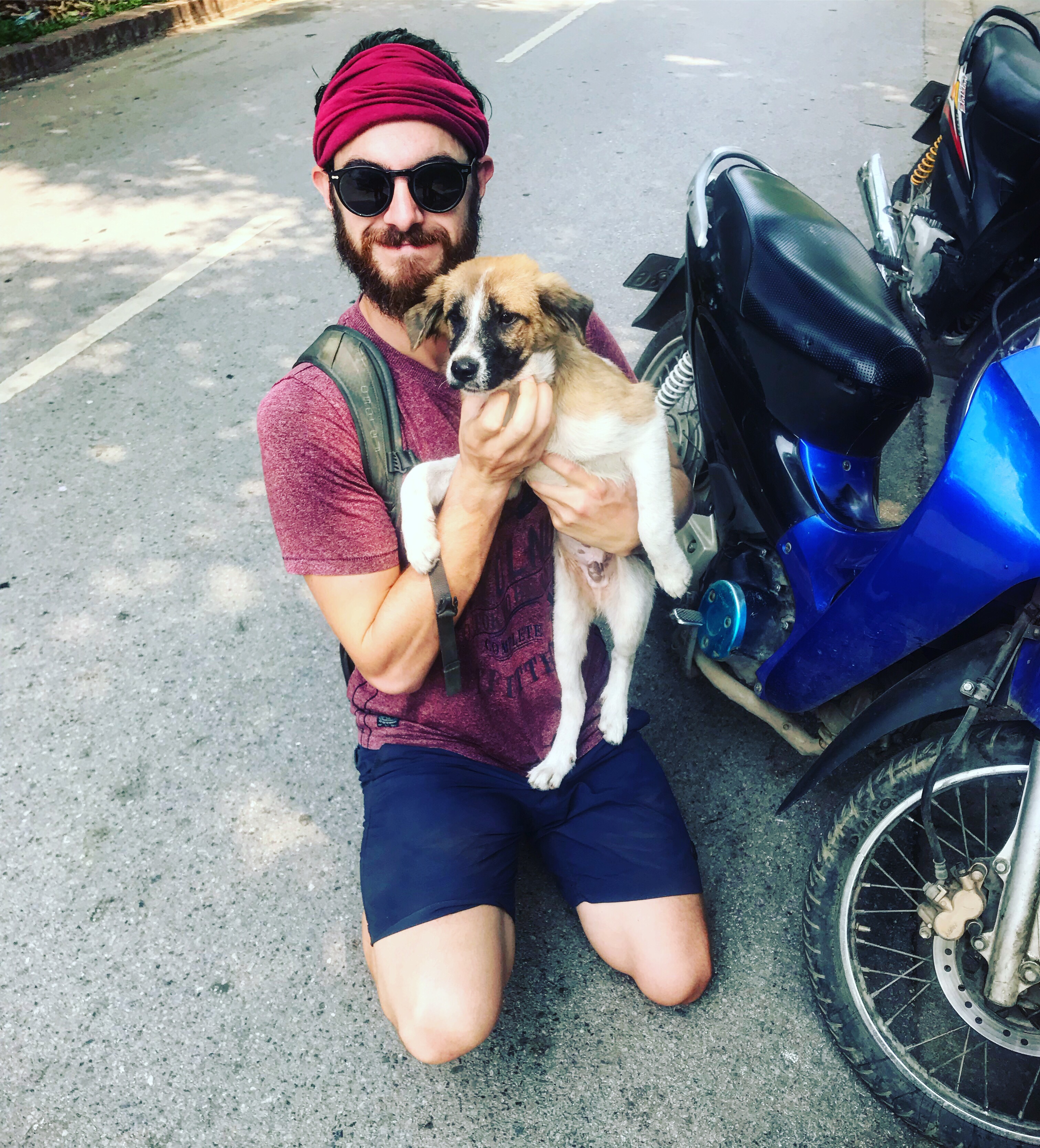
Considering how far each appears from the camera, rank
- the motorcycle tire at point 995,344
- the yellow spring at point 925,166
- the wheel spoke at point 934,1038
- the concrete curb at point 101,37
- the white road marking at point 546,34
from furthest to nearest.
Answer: the white road marking at point 546,34 → the concrete curb at point 101,37 → the yellow spring at point 925,166 → the motorcycle tire at point 995,344 → the wheel spoke at point 934,1038

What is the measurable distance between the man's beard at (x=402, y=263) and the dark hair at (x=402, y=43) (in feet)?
0.84

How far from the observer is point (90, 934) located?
2207mm

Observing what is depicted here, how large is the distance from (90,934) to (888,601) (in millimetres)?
2069

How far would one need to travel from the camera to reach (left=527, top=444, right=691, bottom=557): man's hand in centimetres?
208

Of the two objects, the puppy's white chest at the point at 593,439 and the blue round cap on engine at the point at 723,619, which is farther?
the blue round cap on engine at the point at 723,619

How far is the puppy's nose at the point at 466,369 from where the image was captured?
185 centimetres

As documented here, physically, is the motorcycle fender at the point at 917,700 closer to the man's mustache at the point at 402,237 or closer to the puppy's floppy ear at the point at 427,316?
the puppy's floppy ear at the point at 427,316

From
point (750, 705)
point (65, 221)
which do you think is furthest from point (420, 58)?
point (65, 221)

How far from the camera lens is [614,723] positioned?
2.38m

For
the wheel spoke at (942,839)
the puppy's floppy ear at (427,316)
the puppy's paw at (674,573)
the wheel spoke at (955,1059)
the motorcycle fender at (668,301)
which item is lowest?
the wheel spoke at (955,1059)

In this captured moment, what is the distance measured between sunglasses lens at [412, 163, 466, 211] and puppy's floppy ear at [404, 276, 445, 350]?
15 cm

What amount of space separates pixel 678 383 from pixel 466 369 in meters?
1.29

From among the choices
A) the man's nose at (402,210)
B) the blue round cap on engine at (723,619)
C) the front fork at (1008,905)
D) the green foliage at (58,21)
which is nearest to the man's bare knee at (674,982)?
the front fork at (1008,905)

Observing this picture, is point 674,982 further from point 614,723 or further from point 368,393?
point 368,393
